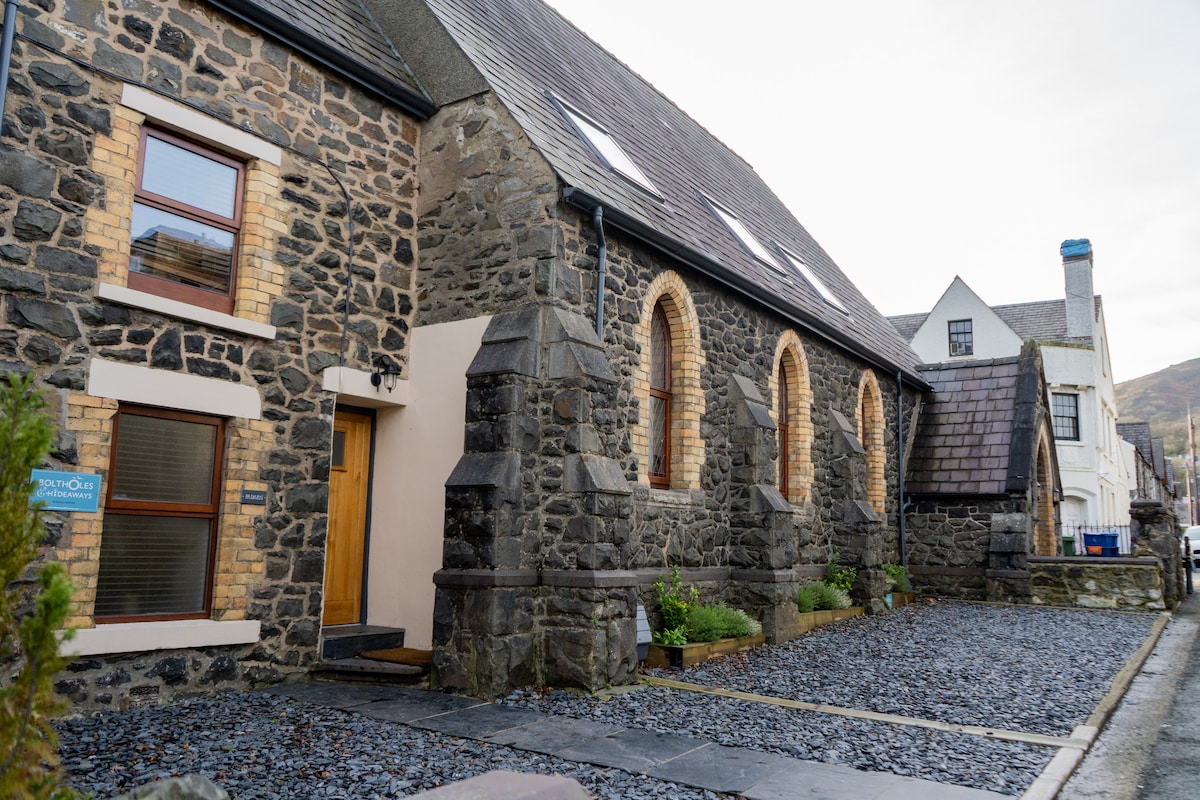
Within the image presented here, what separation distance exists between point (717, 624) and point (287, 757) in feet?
18.7

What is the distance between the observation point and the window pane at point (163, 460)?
23.2ft

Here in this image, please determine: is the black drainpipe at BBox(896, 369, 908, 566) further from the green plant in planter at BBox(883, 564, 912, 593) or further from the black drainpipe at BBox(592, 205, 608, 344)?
the black drainpipe at BBox(592, 205, 608, 344)

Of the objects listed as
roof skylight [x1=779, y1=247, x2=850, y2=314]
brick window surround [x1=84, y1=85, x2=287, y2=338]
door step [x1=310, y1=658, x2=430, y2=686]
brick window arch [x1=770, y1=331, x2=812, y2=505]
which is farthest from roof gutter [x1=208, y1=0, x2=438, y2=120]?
roof skylight [x1=779, y1=247, x2=850, y2=314]

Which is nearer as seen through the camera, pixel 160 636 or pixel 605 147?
pixel 160 636

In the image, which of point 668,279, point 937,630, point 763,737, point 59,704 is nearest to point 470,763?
point 763,737

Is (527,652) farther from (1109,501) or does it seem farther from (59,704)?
(1109,501)

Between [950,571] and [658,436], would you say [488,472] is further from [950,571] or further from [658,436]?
[950,571]

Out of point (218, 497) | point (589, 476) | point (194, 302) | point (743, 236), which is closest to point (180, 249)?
point (194, 302)

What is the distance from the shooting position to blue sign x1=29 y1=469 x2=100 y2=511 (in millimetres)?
6355

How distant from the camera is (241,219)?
8.09m

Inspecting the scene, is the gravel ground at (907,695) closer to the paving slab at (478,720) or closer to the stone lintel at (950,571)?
the paving slab at (478,720)

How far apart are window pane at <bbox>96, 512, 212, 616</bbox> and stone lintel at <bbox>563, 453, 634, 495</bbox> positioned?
3.23 meters

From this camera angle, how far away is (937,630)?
506 inches

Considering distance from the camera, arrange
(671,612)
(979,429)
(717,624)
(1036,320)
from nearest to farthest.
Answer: (671,612) → (717,624) → (979,429) → (1036,320)
